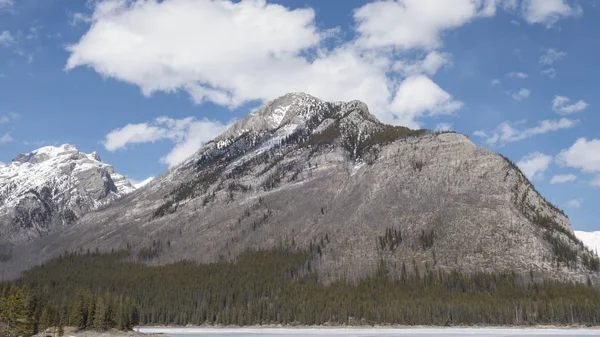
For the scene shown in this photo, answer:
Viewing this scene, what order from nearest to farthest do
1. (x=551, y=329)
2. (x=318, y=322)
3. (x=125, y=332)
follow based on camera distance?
(x=125, y=332) → (x=551, y=329) → (x=318, y=322)

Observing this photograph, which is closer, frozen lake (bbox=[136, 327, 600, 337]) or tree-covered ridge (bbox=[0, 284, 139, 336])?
tree-covered ridge (bbox=[0, 284, 139, 336])

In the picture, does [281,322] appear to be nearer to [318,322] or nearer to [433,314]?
[318,322]

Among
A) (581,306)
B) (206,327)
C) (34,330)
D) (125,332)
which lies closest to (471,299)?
(581,306)

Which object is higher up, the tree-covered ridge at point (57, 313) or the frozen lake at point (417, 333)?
the tree-covered ridge at point (57, 313)

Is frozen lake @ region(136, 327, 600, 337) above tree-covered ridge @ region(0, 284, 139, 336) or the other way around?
the other way around

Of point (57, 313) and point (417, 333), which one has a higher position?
point (57, 313)

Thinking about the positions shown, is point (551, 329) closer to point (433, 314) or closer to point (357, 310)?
point (433, 314)

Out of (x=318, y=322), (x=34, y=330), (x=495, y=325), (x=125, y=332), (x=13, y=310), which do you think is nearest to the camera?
(x=13, y=310)

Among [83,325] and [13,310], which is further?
[83,325]

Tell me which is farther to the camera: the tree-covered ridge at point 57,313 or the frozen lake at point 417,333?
the frozen lake at point 417,333

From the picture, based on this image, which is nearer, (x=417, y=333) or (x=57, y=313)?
(x=57, y=313)

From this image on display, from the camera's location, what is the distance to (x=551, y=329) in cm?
16388

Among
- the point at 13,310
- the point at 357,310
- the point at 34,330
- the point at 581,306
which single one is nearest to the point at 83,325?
the point at 34,330

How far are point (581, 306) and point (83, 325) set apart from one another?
14528 cm
